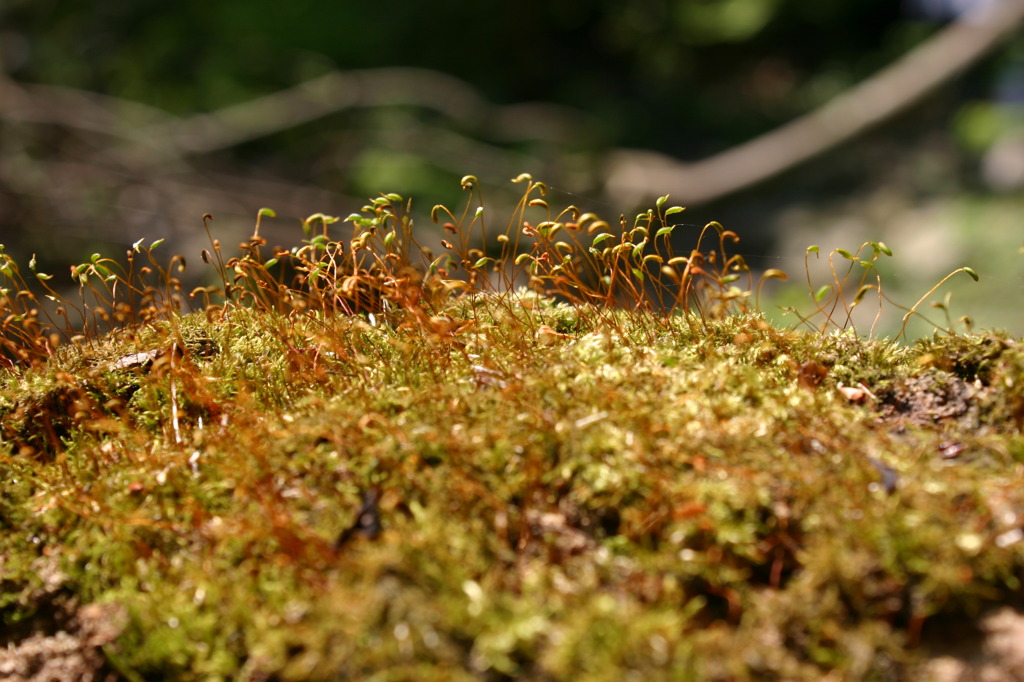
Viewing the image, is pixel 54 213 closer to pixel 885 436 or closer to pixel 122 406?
pixel 122 406

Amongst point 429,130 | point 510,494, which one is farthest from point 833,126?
point 510,494

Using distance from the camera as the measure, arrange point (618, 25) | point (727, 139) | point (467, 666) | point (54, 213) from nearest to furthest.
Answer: point (467, 666) < point (54, 213) < point (727, 139) < point (618, 25)

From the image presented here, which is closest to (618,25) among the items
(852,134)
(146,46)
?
(852,134)

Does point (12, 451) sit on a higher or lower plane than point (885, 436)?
lower

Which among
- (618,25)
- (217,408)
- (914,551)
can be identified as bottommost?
(217,408)

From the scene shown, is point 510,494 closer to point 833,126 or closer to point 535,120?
point 833,126

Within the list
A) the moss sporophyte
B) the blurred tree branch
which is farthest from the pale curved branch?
the moss sporophyte

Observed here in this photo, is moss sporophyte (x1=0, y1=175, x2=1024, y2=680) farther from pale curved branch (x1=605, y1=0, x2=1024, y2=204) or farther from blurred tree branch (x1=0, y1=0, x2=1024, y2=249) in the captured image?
pale curved branch (x1=605, y1=0, x2=1024, y2=204)
